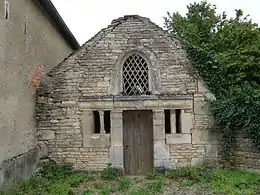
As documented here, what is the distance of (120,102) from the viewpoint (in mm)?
8883

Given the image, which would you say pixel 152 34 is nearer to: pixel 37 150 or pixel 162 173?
pixel 162 173

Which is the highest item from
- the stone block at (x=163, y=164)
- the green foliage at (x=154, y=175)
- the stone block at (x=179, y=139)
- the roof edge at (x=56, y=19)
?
the roof edge at (x=56, y=19)

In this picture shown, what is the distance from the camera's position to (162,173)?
869 centimetres

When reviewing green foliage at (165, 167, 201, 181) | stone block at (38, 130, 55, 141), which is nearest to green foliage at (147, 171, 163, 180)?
green foliage at (165, 167, 201, 181)

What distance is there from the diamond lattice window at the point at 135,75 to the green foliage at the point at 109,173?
2.17 metres

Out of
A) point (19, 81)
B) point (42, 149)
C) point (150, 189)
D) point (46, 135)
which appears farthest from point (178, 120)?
point (19, 81)

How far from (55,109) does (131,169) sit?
281 centimetres

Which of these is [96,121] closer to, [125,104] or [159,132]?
[125,104]

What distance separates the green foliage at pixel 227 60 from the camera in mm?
8445

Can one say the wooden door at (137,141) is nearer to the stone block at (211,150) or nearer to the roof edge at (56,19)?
the stone block at (211,150)

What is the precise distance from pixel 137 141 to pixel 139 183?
5.32ft

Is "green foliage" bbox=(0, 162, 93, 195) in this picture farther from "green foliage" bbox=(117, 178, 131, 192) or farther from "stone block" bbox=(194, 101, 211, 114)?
"stone block" bbox=(194, 101, 211, 114)

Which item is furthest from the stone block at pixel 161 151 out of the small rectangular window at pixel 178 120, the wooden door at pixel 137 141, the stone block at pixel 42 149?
the stone block at pixel 42 149

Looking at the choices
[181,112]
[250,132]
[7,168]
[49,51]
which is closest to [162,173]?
[181,112]
